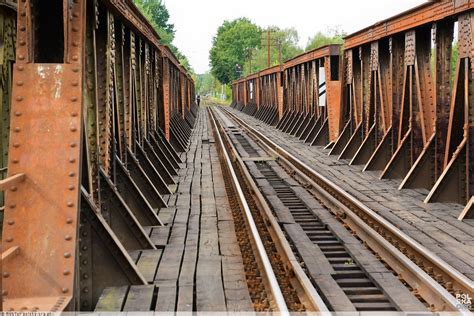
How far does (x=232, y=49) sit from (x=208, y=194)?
351ft

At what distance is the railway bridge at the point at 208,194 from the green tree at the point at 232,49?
323 feet

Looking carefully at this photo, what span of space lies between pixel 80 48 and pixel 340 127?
588 inches

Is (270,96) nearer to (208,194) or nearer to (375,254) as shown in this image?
(208,194)

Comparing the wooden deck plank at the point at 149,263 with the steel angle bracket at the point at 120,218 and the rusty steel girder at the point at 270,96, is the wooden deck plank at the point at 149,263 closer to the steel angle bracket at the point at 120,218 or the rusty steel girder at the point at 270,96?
the steel angle bracket at the point at 120,218

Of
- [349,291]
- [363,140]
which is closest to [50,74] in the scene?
[349,291]

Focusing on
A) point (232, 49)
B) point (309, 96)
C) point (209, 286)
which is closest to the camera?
point (209, 286)

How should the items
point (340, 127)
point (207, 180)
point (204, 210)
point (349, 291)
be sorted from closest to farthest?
point (349, 291) → point (204, 210) → point (207, 180) → point (340, 127)

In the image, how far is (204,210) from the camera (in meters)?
9.62

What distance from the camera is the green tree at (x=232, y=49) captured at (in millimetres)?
113312

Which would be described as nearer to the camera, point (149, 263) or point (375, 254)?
point (149, 263)

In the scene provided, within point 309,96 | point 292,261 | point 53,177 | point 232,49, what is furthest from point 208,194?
point 232,49

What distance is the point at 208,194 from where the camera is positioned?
1126 cm

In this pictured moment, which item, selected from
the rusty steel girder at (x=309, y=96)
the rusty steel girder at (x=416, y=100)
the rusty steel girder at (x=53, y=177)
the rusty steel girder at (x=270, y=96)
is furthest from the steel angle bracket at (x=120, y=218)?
the rusty steel girder at (x=270, y=96)

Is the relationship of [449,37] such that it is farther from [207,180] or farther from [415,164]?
[207,180]
